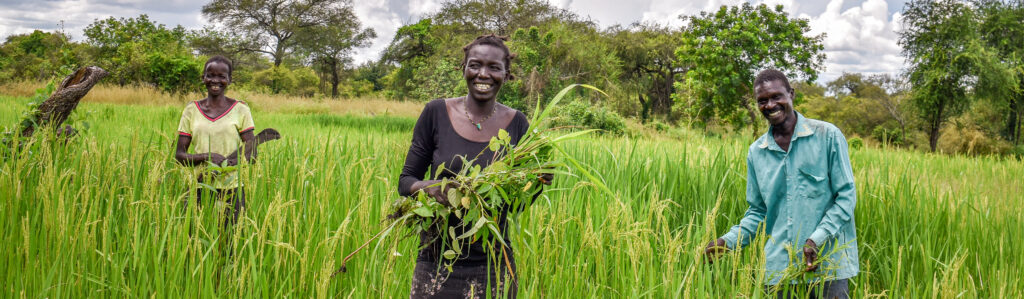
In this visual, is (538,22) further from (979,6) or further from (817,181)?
(817,181)

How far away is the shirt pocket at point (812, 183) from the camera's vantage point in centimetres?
231

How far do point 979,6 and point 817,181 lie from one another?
28.2 m

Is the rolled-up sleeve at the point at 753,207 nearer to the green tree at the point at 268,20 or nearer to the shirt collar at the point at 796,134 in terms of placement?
the shirt collar at the point at 796,134

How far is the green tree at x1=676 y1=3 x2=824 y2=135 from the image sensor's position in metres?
18.4

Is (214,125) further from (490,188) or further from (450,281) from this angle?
(490,188)

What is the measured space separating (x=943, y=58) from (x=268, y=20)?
37.1m

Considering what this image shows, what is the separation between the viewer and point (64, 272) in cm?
217

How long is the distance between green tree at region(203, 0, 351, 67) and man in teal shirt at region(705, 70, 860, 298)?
38.1 m

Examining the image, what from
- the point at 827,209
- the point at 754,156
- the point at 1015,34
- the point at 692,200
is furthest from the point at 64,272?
the point at 1015,34

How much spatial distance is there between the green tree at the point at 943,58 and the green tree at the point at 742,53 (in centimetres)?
637

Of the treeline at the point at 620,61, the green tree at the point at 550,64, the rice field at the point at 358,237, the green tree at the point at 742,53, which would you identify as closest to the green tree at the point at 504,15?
the treeline at the point at 620,61

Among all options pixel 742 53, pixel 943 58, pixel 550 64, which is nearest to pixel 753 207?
pixel 742 53

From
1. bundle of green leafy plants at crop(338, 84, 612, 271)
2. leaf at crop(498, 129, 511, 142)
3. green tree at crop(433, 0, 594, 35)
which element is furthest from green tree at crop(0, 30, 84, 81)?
leaf at crop(498, 129, 511, 142)

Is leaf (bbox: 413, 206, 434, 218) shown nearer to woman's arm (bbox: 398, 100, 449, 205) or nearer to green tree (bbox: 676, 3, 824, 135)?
woman's arm (bbox: 398, 100, 449, 205)
